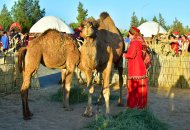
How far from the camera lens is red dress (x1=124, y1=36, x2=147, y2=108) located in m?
7.74

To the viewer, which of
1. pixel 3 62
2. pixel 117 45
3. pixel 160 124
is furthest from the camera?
pixel 3 62

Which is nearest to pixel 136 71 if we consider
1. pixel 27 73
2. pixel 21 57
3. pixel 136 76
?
pixel 136 76

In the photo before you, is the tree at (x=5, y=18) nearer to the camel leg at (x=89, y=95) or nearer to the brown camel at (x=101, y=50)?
the brown camel at (x=101, y=50)

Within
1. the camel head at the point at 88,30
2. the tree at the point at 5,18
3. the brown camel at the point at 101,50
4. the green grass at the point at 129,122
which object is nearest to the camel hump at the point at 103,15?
the brown camel at the point at 101,50

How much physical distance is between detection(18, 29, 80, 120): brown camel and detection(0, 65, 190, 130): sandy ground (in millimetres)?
360

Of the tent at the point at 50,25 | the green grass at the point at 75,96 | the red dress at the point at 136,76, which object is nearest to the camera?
the red dress at the point at 136,76

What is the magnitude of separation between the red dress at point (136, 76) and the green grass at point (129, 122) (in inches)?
25.3

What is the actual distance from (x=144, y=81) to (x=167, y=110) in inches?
60.3

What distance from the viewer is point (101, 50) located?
8.05 meters

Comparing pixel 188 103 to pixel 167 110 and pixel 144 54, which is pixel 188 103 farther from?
pixel 144 54

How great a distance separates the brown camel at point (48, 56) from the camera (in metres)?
7.82

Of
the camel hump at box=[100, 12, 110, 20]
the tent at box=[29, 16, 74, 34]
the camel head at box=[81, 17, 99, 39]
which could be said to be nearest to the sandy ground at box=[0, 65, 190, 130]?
the camel head at box=[81, 17, 99, 39]

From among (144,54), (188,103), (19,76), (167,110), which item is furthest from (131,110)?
(19,76)

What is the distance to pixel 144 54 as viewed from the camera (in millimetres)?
7977
